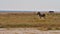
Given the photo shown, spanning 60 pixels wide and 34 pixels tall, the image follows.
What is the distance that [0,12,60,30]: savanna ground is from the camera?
0.72 metres

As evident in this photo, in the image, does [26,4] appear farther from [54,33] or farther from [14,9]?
[54,33]

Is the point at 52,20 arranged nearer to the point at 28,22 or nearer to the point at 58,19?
the point at 58,19

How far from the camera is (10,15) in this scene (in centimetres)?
79

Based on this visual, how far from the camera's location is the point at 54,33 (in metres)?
0.70

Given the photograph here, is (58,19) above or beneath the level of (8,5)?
beneath

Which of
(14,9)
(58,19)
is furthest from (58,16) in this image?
(14,9)

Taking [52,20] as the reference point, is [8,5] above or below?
above

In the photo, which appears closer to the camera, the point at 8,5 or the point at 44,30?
the point at 44,30

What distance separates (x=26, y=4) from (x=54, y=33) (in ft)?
1.06

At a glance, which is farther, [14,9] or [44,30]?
[14,9]

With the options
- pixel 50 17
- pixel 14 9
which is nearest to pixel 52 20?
pixel 50 17

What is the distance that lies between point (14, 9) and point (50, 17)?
0.30 meters

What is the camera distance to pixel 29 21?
2.45ft

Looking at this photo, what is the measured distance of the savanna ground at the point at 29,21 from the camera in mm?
723
